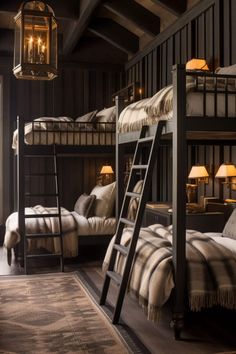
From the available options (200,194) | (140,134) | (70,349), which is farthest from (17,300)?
(200,194)

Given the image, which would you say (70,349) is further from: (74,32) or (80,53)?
(80,53)

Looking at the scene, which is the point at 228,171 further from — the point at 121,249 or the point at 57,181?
the point at 57,181

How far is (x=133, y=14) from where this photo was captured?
6797 millimetres

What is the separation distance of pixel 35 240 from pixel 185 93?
3246mm

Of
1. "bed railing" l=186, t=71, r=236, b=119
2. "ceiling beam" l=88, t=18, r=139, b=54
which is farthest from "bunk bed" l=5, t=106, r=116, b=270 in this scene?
"bed railing" l=186, t=71, r=236, b=119

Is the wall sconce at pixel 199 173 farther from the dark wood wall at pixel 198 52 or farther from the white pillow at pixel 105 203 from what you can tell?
the white pillow at pixel 105 203

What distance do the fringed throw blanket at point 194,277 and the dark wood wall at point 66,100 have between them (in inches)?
203

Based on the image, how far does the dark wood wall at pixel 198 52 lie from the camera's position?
17.4ft

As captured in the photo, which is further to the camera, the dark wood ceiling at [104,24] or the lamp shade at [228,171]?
the dark wood ceiling at [104,24]

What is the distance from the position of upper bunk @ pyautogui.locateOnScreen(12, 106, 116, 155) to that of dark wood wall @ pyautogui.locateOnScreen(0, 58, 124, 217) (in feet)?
6.37

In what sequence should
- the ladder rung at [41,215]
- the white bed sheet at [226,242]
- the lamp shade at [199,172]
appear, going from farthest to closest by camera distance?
the ladder rung at [41,215] < the lamp shade at [199,172] < the white bed sheet at [226,242]

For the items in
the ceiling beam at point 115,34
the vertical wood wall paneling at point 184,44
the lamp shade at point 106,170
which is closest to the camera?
the vertical wood wall paneling at point 184,44

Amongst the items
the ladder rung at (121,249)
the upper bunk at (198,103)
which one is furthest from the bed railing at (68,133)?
the upper bunk at (198,103)

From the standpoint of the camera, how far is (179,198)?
332 cm
